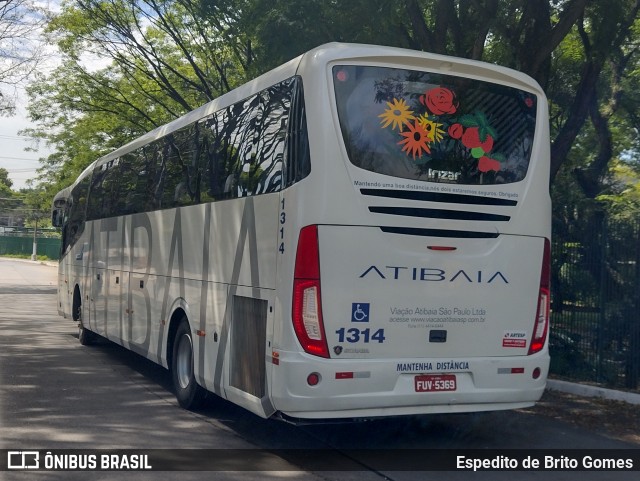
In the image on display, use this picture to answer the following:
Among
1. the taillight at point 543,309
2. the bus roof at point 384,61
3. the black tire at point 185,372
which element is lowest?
the black tire at point 185,372

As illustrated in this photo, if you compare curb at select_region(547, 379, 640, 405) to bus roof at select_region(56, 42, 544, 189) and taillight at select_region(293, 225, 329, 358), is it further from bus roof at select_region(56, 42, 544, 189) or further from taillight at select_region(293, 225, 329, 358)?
taillight at select_region(293, 225, 329, 358)

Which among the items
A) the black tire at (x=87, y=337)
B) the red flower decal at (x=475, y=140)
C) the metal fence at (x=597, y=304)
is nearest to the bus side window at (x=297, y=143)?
the red flower decal at (x=475, y=140)

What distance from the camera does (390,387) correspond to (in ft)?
23.1

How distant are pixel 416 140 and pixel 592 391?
198 inches

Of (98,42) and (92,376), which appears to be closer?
(92,376)

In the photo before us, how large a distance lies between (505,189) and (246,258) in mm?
2516

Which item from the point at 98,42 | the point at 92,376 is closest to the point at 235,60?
the point at 98,42

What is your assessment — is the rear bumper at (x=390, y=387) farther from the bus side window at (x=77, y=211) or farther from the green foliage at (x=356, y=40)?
the bus side window at (x=77, y=211)

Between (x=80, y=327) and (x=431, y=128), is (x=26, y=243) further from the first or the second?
(x=431, y=128)

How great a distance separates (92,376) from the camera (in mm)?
11914

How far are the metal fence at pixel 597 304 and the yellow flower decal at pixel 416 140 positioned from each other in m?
4.61

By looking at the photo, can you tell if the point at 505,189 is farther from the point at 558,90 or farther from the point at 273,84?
the point at 558,90

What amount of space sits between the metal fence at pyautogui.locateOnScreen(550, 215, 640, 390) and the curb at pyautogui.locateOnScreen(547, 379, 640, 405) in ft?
1.98

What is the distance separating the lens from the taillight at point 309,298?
22.6ft
